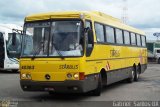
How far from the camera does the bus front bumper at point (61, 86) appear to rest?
13.5 meters

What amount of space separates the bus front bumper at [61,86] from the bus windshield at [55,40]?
2.92 feet

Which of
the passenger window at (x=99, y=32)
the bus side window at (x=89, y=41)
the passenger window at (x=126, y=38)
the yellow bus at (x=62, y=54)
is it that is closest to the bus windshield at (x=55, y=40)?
the yellow bus at (x=62, y=54)

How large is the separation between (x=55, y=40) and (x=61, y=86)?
1.50 meters

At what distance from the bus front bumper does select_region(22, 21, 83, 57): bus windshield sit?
89cm

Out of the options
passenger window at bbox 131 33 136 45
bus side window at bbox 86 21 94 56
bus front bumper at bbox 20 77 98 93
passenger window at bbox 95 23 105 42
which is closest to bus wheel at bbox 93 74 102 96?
bus front bumper at bbox 20 77 98 93

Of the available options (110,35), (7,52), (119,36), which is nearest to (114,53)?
(110,35)

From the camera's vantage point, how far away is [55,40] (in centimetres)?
1383

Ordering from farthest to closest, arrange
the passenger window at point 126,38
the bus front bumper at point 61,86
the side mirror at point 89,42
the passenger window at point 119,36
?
the passenger window at point 126,38
the passenger window at point 119,36
the side mirror at point 89,42
the bus front bumper at point 61,86

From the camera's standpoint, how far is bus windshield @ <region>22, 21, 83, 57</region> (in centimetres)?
1366

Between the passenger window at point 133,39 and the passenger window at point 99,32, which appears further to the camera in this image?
the passenger window at point 133,39

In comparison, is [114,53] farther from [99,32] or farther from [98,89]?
[98,89]

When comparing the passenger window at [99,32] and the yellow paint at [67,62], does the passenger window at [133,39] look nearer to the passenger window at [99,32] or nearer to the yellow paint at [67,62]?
the yellow paint at [67,62]

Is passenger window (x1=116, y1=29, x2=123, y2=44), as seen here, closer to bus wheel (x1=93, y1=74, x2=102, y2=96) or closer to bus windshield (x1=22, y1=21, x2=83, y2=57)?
bus wheel (x1=93, y1=74, x2=102, y2=96)

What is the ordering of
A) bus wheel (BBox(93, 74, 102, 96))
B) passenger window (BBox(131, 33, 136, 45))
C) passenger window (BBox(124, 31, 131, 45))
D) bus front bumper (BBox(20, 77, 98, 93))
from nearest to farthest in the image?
bus front bumper (BBox(20, 77, 98, 93))
bus wheel (BBox(93, 74, 102, 96))
passenger window (BBox(124, 31, 131, 45))
passenger window (BBox(131, 33, 136, 45))
